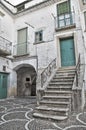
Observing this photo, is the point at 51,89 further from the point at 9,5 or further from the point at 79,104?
the point at 9,5

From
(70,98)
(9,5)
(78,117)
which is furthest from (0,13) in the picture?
(78,117)

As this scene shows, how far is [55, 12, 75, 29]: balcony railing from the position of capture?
9880 millimetres

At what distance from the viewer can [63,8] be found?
34.7 ft

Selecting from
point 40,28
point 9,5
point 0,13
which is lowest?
point 40,28

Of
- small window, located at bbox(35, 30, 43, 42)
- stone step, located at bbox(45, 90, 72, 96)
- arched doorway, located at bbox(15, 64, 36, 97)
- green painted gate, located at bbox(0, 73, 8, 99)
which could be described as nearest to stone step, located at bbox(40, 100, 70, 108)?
stone step, located at bbox(45, 90, 72, 96)

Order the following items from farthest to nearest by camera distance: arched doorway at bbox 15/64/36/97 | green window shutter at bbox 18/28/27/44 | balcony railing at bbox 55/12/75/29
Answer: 1. arched doorway at bbox 15/64/36/97
2. green window shutter at bbox 18/28/27/44
3. balcony railing at bbox 55/12/75/29

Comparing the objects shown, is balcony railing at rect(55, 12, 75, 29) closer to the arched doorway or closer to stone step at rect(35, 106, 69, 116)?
the arched doorway

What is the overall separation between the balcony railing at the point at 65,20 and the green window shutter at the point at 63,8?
1.09 feet

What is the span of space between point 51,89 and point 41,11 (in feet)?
24.6

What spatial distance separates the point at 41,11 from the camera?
37.9 feet

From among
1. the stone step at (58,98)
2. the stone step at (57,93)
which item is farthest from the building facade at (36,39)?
the stone step at (58,98)

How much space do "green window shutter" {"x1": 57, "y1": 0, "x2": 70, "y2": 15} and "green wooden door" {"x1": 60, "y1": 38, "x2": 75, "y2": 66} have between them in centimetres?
234

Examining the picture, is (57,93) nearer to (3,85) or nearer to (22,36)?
(3,85)

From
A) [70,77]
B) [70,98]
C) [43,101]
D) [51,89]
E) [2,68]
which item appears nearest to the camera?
[70,98]
